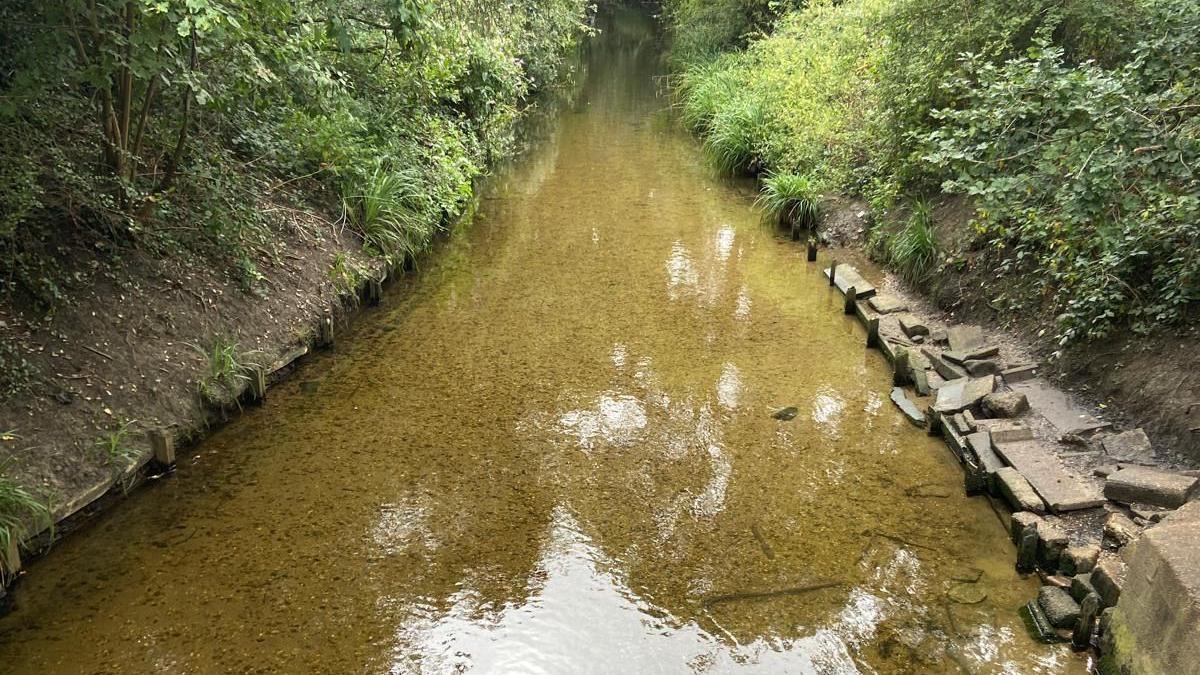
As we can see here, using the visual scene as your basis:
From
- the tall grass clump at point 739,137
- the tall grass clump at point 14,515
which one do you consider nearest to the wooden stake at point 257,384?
the tall grass clump at point 14,515

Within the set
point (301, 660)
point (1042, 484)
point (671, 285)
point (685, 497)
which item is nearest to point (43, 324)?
point (301, 660)

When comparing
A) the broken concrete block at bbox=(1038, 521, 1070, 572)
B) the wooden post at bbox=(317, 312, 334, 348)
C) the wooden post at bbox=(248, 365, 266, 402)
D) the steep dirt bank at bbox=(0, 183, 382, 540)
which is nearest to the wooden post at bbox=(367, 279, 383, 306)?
the steep dirt bank at bbox=(0, 183, 382, 540)

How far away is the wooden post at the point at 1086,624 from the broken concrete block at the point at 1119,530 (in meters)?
0.55

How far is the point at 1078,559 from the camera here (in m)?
4.47

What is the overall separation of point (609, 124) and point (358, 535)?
47.7 ft

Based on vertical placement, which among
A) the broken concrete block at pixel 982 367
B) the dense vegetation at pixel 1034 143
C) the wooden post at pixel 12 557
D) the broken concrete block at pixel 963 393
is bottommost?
the wooden post at pixel 12 557

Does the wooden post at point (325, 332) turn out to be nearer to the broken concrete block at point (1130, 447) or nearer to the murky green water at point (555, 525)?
the murky green water at point (555, 525)

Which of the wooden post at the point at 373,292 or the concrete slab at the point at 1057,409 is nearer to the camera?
the concrete slab at the point at 1057,409

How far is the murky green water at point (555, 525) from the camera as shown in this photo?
4.25 m

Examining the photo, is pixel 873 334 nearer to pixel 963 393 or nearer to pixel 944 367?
pixel 944 367

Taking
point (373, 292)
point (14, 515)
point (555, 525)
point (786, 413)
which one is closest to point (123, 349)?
point (14, 515)

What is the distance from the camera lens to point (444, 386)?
6.87 meters

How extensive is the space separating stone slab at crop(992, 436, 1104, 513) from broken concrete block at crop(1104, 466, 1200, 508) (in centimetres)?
12

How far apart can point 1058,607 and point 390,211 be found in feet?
24.1
